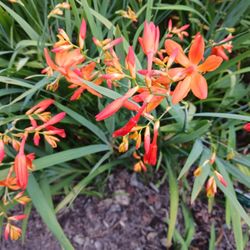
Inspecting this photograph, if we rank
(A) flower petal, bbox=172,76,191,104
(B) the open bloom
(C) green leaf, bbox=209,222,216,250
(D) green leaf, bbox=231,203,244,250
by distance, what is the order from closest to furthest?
1. (A) flower petal, bbox=172,76,191,104
2. (B) the open bloom
3. (D) green leaf, bbox=231,203,244,250
4. (C) green leaf, bbox=209,222,216,250

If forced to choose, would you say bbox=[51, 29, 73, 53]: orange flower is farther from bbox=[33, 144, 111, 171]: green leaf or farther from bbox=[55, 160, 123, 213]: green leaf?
bbox=[55, 160, 123, 213]: green leaf

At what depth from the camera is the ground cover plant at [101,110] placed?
1.02 m

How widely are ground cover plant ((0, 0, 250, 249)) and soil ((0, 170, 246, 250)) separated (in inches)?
2.3

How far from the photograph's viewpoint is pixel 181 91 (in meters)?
0.78

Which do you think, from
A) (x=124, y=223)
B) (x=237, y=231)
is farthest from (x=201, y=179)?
(x=124, y=223)

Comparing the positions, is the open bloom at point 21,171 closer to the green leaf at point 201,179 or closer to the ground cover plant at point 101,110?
the ground cover plant at point 101,110

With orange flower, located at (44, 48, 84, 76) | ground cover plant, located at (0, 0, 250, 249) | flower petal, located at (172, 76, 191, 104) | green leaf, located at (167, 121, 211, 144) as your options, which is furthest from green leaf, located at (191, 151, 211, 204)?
orange flower, located at (44, 48, 84, 76)

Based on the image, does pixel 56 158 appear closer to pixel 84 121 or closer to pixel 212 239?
pixel 84 121

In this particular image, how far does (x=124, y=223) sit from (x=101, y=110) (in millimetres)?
526

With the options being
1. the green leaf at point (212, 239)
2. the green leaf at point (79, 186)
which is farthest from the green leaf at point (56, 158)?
the green leaf at point (212, 239)

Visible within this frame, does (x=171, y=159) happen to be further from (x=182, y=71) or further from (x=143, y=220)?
(x=182, y=71)

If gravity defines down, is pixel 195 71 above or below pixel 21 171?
above

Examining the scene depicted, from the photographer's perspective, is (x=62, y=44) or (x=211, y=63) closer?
(x=211, y=63)

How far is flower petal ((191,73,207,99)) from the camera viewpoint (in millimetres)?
786
